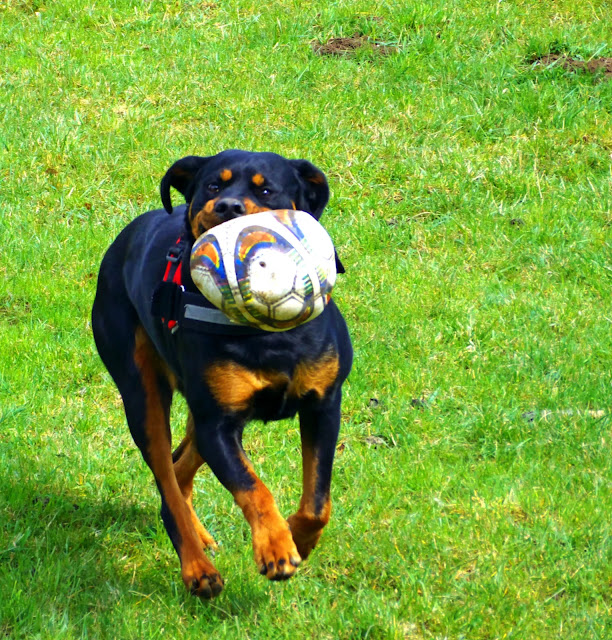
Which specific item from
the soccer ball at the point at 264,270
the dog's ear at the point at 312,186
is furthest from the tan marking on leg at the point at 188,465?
the soccer ball at the point at 264,270

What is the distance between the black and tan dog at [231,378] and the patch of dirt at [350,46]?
5.86 meters

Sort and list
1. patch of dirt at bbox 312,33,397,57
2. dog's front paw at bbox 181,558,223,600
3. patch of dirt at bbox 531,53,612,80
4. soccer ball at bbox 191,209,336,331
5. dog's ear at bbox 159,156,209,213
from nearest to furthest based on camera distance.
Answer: soccer ball at bbox 191,209,336,331
dog's front paw at bbox 181,558,223,600
dog's ear at bbox 159,156,209,213
patch of dirt at bbox 531,53,612,80
patch of dirt at bbox 312,33,397,57

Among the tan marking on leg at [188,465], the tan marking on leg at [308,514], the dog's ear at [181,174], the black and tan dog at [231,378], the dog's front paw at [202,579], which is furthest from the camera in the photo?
the tan marking on leg at [188,465]

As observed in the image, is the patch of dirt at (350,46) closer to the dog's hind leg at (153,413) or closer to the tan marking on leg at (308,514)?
the dog's hind leg at (153,413)

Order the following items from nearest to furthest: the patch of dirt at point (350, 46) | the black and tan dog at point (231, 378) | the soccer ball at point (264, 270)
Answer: the soccer ball at point (264, 270) → the black and tan dog at point (231, 378) → the patch of dirt at point (350, 46)

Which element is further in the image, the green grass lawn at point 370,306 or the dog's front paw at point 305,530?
the green grass lawn at point 370,306

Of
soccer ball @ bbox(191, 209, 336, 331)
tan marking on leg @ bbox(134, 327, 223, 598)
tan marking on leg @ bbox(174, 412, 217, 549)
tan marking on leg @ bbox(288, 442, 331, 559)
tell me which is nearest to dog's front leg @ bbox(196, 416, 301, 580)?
tan marking on leg @ bbox(288, 442, 331, 559)

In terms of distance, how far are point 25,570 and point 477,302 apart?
3.61 metres

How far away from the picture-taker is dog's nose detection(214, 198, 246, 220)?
12.8 ft

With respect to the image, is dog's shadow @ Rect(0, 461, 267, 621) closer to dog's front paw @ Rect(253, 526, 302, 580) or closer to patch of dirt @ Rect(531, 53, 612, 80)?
dog's front paw @ Rect(253, 526, 302, 580)

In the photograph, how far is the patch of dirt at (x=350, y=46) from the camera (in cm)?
1012

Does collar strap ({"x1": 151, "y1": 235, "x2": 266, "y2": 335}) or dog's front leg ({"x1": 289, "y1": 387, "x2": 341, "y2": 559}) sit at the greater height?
collar strap ({"x1": 151, "y1": 235, "x2": 266, "y2": 335})

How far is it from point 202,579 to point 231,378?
3.01 feet

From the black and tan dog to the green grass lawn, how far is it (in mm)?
391
